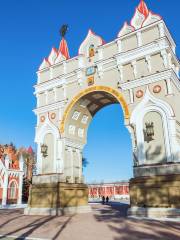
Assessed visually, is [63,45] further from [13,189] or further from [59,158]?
[13,189]

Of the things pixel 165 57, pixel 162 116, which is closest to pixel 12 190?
pixel 162 116

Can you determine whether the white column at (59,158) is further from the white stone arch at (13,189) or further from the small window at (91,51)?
the white stone arch at (13,189)

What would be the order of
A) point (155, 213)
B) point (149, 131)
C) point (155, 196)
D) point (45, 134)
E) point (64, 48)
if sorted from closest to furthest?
point (155, 213) → point (155, 196) → point (149, 131) → point (45, 134) → point (64, 48)

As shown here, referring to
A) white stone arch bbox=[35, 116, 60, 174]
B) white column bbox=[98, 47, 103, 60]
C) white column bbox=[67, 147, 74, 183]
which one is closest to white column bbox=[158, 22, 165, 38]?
white column bbox=[98, 47, 103, 60]

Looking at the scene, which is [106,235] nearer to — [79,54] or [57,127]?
[57,127]

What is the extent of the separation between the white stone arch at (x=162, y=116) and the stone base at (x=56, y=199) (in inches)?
254

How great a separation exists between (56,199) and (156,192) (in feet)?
→ 24.7

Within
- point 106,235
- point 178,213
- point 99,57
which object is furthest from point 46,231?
point 99,57

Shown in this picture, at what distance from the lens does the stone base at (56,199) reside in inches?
753

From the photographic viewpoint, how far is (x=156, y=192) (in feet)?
49.9

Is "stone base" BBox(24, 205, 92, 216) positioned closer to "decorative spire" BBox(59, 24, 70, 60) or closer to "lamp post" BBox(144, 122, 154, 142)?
"lamp post" BBox(144, 122, 154, 142)

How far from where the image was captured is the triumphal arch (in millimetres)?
15703

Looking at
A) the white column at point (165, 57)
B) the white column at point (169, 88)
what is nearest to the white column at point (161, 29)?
the white column at point (165, 57)

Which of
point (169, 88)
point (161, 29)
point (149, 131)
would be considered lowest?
point (149, 131)
